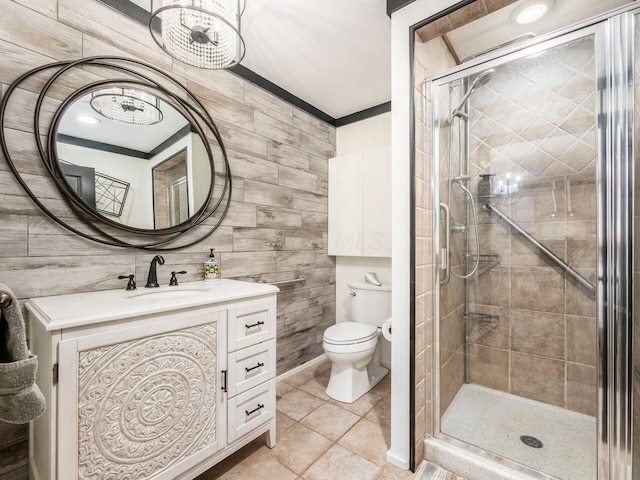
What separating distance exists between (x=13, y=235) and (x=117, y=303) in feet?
1.77

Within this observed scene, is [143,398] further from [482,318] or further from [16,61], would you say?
[482,318]

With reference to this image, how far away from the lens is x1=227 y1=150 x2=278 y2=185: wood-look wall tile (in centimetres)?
204

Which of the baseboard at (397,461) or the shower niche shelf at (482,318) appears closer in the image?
the baseboard at (397,461)

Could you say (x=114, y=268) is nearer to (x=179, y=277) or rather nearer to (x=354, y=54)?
(x=179, y=277)

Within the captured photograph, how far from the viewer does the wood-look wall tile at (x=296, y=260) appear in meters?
2.39

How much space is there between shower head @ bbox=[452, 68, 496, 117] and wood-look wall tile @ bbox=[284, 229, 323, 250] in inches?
57.7

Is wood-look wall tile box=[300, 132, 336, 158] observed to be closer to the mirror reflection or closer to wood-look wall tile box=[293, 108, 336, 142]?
wood-look wall tile box=[293, 108, 336, 142]

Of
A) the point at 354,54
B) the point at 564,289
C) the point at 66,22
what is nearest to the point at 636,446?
the point at 564,289

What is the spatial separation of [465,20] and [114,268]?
214 centimetres

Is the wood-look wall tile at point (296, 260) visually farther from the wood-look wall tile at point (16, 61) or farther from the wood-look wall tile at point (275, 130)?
the wood-look wall tile at point (16, 61)

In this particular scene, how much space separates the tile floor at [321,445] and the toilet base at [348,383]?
0.04 metres

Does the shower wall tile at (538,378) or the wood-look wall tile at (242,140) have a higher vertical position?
the wood-look wall tile at (242,140)

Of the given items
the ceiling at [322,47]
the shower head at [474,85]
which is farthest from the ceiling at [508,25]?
the ceiling at [322,47]

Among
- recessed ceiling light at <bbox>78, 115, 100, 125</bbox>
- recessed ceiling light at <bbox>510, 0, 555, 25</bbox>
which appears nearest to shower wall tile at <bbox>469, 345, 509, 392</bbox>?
recessed ceiling light at <bbox>510, 0, 555, 25</bbox>
